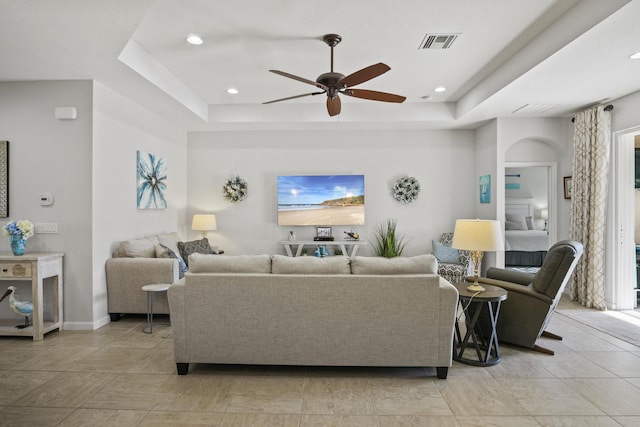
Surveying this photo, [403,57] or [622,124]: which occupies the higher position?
[403,57]

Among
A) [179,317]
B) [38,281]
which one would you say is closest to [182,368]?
[179,317]

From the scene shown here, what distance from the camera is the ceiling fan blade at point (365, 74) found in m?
3.09

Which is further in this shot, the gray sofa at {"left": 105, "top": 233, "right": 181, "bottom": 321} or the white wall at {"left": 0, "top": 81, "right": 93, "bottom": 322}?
the gray sofa at {"left": 105, "top": 233, "right": 181, "bottom": 321}

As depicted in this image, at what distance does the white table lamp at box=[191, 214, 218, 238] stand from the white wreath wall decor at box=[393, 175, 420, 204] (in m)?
3.04

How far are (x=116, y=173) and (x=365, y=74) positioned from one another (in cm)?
301

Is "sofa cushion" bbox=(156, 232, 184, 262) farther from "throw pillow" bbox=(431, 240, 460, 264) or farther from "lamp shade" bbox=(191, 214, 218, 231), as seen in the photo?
"throw pillow" bbox=(431, 240, 460, 264)

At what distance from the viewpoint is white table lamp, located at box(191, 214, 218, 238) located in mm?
6078

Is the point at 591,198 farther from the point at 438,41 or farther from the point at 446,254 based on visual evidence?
the point at 438,41

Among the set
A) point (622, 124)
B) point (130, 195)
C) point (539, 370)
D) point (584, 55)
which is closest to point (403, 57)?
point (584, 55)

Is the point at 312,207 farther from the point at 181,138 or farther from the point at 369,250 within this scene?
the point at 181,138

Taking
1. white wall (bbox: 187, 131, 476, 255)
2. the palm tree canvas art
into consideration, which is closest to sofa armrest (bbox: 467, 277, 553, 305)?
white wall (bbox: 187, 131, 476, 255)

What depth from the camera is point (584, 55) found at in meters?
3.31

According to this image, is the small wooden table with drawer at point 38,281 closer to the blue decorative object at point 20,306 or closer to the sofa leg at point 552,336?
the blue decorative object at point 20,306

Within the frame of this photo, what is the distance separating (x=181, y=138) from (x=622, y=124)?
612cm
